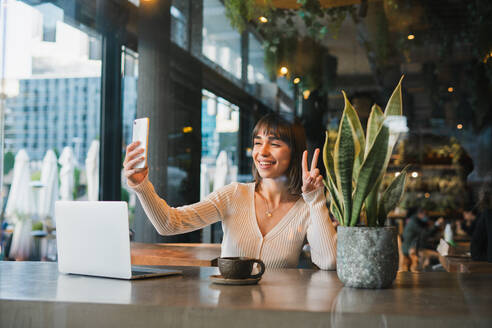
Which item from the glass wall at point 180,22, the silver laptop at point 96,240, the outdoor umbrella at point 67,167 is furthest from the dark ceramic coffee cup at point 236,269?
the outdoor umbrella at point 67,167

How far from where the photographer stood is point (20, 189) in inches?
187

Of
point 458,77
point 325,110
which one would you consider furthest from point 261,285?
point 458,77

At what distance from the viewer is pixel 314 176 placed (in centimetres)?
180

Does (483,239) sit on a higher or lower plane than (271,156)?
lower

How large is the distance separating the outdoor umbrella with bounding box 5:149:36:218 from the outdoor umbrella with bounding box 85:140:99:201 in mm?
535

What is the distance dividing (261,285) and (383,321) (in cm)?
45

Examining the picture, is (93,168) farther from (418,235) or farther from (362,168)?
(362,168)

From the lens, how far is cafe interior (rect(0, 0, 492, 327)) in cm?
449

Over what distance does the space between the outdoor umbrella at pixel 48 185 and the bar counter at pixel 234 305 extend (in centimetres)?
359

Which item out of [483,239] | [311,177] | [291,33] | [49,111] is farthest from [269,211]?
[49,111]

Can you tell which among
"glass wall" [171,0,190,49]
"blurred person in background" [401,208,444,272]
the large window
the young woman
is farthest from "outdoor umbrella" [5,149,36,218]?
"blurred person in background" [401,208,444,272]

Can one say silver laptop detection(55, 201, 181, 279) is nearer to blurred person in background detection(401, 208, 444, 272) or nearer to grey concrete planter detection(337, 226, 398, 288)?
grey concrete planter detection(337, 226, 398, 288)

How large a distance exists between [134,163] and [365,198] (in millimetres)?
733

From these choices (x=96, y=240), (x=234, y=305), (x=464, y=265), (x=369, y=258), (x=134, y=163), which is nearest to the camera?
(x=234, y=305)
